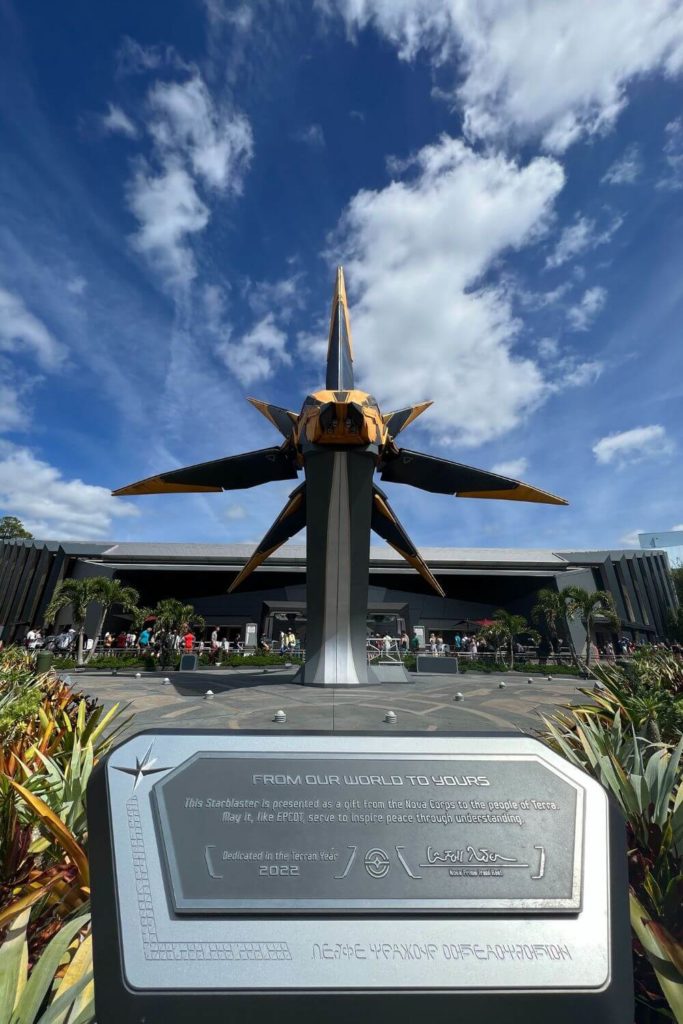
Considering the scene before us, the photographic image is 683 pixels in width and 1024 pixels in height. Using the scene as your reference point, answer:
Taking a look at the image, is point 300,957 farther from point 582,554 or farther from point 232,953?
point 582,554

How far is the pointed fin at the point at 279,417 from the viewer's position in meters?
14.2

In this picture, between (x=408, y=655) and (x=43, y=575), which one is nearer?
(x=408, y=655)

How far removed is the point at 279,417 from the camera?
14.6 meters

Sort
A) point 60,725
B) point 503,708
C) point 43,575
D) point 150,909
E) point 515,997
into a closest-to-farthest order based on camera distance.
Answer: point 515,997 → point 150,909 → point 60,725 → point 503,708 → point 43,575

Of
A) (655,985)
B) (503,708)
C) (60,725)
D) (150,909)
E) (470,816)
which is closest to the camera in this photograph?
(150,909)

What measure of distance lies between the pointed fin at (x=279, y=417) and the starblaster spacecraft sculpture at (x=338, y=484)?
3cm

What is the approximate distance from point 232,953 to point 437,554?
37149 mm

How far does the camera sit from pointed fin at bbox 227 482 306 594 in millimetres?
14516

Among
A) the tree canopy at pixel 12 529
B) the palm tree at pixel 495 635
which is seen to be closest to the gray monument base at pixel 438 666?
the palm tree at pixel 495 635

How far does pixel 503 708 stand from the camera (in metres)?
10.1

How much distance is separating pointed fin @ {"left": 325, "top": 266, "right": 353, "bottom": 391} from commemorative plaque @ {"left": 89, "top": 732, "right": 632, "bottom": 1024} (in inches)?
495

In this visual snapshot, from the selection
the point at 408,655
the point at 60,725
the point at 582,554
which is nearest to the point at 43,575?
the point at 408,655

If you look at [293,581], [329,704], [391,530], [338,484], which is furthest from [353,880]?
[293,581]

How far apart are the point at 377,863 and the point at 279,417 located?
1354cm
